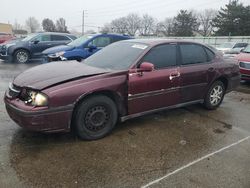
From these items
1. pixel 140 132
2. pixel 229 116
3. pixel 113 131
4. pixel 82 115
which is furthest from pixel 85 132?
pixel 229 116

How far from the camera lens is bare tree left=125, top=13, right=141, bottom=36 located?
3435 inches

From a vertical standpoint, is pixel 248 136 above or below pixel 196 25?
below

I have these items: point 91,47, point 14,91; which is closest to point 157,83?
point 14,91

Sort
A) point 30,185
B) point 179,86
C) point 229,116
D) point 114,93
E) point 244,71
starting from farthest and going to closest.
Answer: point 244,71 < point 229,116 < point 179,86 < point 114,93 < point 30,185

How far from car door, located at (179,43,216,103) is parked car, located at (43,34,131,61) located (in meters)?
4.38

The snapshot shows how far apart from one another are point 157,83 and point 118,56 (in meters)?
0.87

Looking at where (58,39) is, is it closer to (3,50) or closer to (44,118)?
(3,50)

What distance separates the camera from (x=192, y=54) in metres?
5.35

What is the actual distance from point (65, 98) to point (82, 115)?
395 mm

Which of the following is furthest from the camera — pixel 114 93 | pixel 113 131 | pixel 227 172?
pixel 113 131

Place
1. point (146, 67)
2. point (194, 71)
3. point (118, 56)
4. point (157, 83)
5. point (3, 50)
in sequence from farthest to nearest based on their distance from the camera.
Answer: point (3, 50), point (194, 71), point (118, 56), point (157, 83), point (146, 67)

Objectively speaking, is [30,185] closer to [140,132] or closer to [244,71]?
[140,132]

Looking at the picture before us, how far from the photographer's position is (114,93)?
4.15m

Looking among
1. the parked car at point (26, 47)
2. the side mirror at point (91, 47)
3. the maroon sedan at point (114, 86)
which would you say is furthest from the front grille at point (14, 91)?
the parked car at point (26, 47)
